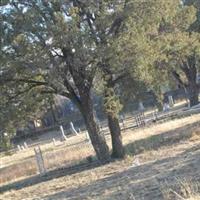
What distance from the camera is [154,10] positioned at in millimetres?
25172

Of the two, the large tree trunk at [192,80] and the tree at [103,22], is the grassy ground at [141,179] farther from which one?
the large tree trunk at [192,80]

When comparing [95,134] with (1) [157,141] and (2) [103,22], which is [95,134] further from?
(2) [103,22]

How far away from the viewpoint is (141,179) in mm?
15859

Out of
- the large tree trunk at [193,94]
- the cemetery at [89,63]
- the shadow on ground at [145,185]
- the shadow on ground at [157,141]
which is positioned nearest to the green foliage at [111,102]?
the cemetery at [89,63]

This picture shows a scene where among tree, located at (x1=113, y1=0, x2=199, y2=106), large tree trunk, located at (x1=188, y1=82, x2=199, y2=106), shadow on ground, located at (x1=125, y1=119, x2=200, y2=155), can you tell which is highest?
tree, located at (x1=113, y1=0, x2=199, y2=106)

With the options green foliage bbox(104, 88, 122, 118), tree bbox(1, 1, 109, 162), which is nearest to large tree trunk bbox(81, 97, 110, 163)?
green foliage bbox(104, 88, 122, 118)

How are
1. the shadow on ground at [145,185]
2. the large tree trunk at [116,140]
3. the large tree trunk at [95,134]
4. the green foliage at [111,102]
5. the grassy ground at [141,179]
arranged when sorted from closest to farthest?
1. the grassy ground at [141,179]
2. the shadow on ground at [145,185]
3. the green foliage at [111,102]
4. the large tree trunk at [95,134]
5. the large tree trunk at [116,140]

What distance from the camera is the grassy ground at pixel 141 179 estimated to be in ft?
41.7

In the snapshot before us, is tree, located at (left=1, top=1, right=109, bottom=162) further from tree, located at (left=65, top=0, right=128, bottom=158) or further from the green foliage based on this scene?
the green foliage

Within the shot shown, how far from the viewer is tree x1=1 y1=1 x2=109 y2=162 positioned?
76.6ft

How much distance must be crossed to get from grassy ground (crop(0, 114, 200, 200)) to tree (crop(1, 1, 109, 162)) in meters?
4.09

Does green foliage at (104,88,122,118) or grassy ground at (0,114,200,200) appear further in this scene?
green foliage at (104,88,122,118)

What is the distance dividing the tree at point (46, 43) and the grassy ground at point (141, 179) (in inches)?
161

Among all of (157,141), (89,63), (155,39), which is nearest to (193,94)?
(157,141)
